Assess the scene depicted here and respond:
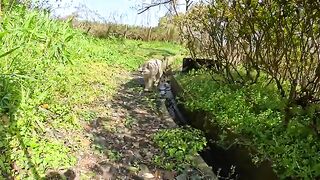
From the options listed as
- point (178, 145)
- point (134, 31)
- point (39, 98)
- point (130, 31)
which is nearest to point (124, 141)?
point (178, 145)

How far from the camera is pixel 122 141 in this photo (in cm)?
516

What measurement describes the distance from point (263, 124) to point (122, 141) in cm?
189

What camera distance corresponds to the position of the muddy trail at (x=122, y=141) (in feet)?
13.6

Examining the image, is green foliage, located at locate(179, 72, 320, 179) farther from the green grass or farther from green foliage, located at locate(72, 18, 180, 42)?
green foliage, located at locate(72, 18, 180, 42)

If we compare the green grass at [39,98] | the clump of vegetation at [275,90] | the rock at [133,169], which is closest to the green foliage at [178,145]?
the rock at [133,169]

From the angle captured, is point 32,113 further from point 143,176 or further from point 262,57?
point 262,57

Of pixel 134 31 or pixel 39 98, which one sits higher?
pixel 134 31

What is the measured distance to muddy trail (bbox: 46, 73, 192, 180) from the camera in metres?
4.14

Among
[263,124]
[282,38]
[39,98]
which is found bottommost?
[263,124]

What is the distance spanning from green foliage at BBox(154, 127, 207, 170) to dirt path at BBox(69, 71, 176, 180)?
0.41 feet

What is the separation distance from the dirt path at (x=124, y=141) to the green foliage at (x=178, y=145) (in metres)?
0.12

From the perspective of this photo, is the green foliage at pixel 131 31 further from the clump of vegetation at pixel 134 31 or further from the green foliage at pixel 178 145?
the green foliage at pixel 178 145

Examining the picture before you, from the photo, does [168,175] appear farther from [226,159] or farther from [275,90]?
[275,90]

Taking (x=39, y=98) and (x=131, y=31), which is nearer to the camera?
(x=39, y=98)
